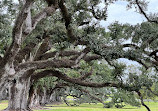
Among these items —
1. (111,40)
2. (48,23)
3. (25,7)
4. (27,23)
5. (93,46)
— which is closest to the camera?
(25,7)

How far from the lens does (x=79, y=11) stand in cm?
1130

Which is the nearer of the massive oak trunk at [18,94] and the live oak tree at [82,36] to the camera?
the live oak tree at [82,36]

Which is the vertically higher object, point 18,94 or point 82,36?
point 82,36

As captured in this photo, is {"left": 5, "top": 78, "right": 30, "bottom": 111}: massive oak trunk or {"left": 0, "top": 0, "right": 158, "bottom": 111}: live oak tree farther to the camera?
{"left": 5, "top": 78, "right": 30, "bottom": 111}: massive oak trunk

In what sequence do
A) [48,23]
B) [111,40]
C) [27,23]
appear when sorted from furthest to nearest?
[48,23], [111,40], [27,23]

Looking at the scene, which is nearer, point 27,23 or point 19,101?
point 27,23

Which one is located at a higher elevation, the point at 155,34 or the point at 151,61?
the point at 155,34

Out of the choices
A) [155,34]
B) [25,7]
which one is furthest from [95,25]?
[25,7]

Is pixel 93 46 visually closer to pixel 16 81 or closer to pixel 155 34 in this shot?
pixel 155 34

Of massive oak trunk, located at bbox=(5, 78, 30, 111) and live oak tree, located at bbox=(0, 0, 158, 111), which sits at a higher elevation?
live oak tree, located at bbox=(0, 0, 158, 111)

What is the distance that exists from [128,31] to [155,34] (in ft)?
→ 4.30

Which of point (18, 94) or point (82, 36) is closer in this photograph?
point (82, 36)

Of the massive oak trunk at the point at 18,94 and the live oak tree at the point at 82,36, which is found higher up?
the live oak tree at the point at 82,36

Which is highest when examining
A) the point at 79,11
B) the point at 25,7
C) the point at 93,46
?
the point at 79,11
